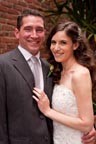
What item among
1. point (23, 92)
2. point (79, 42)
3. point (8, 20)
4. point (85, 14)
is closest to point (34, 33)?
point (79, 42)

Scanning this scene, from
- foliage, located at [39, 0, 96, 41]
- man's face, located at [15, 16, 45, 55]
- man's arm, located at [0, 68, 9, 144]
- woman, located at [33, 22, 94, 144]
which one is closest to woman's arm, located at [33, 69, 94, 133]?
woman, located at [33, 22, 94, 144]

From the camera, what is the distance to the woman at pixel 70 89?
2.23m

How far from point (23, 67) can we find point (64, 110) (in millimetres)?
421

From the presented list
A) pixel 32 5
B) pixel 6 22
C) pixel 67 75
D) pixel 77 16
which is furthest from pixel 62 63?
pixel 32 5

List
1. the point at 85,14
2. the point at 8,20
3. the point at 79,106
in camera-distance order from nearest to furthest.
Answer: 1. the point at 79,106
2. the point at 85,14
3. the point at 8,20

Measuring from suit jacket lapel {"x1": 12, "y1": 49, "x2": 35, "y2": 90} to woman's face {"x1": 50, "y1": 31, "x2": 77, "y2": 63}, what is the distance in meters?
0.24

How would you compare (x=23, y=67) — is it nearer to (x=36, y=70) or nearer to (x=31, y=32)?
(x=36, y=70)

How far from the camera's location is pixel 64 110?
7.59ft

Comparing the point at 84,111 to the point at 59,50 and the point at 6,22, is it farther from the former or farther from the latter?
the point at 6,22

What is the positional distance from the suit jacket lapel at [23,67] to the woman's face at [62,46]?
237 mm

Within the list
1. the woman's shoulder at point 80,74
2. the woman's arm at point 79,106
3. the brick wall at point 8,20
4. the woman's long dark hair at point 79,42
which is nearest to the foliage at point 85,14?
the brick wall at point 8,20

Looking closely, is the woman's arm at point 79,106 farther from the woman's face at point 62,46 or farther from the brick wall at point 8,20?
the brick wall at point 8,20

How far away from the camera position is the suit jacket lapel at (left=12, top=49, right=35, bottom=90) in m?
2.21

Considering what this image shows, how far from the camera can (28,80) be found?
7.23ft
